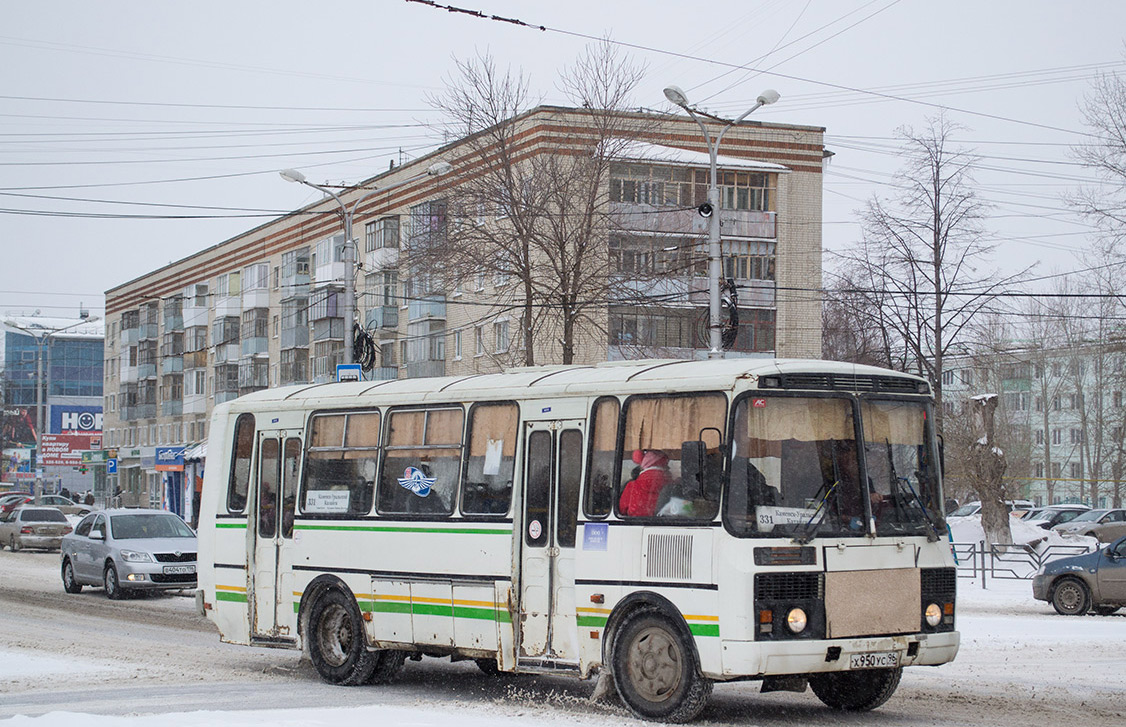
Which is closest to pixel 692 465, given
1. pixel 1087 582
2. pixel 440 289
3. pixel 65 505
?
pixel 1087 582

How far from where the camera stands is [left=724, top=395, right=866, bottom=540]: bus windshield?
33.0 ft

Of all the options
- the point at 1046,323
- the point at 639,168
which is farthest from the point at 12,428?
the point at 639,168

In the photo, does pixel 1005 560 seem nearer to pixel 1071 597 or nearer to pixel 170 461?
pixel 1071 597

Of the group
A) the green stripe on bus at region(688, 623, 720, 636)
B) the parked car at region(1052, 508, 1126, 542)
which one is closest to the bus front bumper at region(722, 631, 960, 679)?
the green stripe on bus at region(688, 623, 720, 636)

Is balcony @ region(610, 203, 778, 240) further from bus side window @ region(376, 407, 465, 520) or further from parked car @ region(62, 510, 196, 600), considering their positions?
bus side window @ region(376, 407, 465, 520)

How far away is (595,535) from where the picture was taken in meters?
11.1

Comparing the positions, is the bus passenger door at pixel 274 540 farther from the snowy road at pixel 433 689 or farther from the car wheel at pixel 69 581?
the car wheel at pixel 69 581

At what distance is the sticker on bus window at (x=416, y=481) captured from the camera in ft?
41.9

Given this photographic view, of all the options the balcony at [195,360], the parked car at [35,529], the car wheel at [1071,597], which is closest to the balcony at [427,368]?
the parked car at [35,529]

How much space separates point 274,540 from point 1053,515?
5105cm

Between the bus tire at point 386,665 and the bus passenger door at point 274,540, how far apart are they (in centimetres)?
109

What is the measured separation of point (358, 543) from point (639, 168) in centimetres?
3130

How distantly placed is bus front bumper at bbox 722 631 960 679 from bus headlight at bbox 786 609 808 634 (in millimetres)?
90

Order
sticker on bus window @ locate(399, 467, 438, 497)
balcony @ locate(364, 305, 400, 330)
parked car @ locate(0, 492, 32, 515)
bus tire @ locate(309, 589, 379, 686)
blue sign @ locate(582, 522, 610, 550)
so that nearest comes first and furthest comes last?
1. blue sign @ locate(582, 522, 610, 550)
2. sticker on bus window @ locate(399, 467, 438, 497)
3. bus tire @ locate(309, 589, 379, 686)
4. parked car @ locate(0, 492, 32, 515)
5. balcony @ locate(364, 305, 400, 330)
